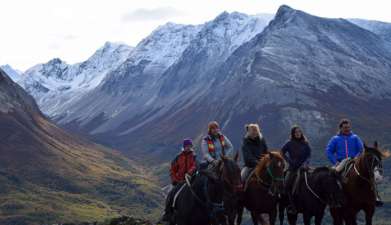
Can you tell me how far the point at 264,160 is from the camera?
27.3 m

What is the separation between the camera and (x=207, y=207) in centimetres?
2261

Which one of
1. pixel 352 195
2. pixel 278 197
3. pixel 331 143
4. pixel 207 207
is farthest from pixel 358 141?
pixel 207 207

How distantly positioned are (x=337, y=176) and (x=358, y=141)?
2600 millimetres

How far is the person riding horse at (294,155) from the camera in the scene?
93.6 ft

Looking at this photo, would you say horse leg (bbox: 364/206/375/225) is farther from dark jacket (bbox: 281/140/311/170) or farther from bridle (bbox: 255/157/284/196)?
bridle (bbox: 255/157/284/196)

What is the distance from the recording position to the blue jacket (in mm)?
28234

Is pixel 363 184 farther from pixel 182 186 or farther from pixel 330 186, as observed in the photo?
pixel 182 186

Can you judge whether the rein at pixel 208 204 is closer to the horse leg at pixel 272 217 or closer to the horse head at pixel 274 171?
the horse head at pixel 274 171

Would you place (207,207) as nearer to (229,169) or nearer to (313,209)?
(229,169)

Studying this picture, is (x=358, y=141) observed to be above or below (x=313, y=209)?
above

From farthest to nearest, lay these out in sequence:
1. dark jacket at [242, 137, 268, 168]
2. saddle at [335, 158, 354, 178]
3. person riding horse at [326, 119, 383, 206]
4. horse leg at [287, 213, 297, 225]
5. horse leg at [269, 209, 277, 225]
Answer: horse leg at [287, 213, 297, 225]
dark jacket at [242, 137, 268, 168]
person riding horse at [326, 119, 383, 206]
horse leg at [269, 209, 277, 225]
saddle at [335, 158, 354, 178]

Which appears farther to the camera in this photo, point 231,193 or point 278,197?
point 278,197

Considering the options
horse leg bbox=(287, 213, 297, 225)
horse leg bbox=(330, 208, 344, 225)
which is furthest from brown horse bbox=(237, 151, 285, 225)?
horse leg bbox=(330, 208, 344, 225)

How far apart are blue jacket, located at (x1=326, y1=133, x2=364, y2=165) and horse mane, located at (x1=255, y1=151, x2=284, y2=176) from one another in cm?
313
